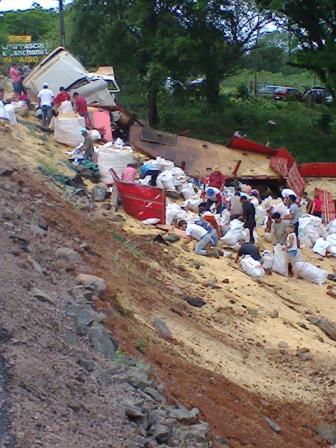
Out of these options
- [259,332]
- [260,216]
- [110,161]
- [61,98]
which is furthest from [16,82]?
[259,332]

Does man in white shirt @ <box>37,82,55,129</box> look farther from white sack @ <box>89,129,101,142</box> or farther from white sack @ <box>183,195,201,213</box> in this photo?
white sack @ <box>183,195,201,213</box>

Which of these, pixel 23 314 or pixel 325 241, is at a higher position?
pixel 23 314

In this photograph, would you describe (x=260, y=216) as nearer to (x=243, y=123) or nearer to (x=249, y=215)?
(x=249, y=215)

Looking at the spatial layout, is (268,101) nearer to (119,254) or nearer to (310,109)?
(310,109)

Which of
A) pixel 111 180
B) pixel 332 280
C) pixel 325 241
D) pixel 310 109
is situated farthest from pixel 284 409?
pixel 310 109

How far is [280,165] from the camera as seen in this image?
23.7 meters

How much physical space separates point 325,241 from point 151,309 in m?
8.14

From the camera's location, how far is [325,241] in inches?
729

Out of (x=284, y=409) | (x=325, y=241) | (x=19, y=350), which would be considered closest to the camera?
(x=19, y=350)

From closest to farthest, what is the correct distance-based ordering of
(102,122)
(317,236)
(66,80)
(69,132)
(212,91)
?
(317,236) < (69,132) < (102,122) < (66,80) < (212,91)

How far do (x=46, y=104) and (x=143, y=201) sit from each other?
6.14 m

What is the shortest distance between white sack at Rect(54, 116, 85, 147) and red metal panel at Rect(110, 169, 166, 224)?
4335 mm

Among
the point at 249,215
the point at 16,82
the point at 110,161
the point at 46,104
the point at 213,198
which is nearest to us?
the point at 249,215

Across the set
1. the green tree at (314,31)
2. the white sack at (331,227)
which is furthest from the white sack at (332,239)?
the green tree at (314,31)
